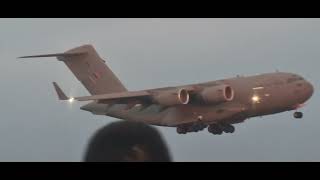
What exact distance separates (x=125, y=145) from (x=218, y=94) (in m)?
23.2

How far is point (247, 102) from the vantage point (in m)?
26.3

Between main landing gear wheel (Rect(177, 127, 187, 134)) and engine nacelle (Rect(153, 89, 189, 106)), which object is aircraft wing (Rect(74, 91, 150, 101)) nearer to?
engine nacelle (Rect(153, 89, 189, 106))

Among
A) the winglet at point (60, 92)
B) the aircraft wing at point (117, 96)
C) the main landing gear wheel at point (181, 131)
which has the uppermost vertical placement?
the aircraft wing at point (117, 96)

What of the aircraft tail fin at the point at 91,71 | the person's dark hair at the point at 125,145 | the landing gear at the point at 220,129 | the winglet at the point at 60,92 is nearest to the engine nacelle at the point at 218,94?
the landing gear at the point at 220,129

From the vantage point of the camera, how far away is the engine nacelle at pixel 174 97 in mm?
25953

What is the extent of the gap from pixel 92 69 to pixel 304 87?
11.0 meters

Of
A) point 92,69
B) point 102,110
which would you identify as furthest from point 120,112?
point 92,69

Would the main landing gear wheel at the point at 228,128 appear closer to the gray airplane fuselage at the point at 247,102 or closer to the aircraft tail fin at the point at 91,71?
the gray airplane fuselage at the point at 247,102

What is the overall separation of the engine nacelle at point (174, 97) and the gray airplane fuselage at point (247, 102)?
0.73 m

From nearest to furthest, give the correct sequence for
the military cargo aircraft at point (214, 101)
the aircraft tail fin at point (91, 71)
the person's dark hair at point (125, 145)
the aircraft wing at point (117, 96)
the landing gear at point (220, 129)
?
the person's dark hair at point (125, 145) → the military cargo aircraft at point (214, 101) → the aircraft wing at point (117, 96) → the landing gear at point (220, 129) → the aircraft tail fin at point (91, 71)

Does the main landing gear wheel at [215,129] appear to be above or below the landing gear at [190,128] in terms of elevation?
below

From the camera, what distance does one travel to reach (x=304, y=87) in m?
27.0

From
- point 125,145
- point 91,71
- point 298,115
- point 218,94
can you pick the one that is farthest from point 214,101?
point 125,145
